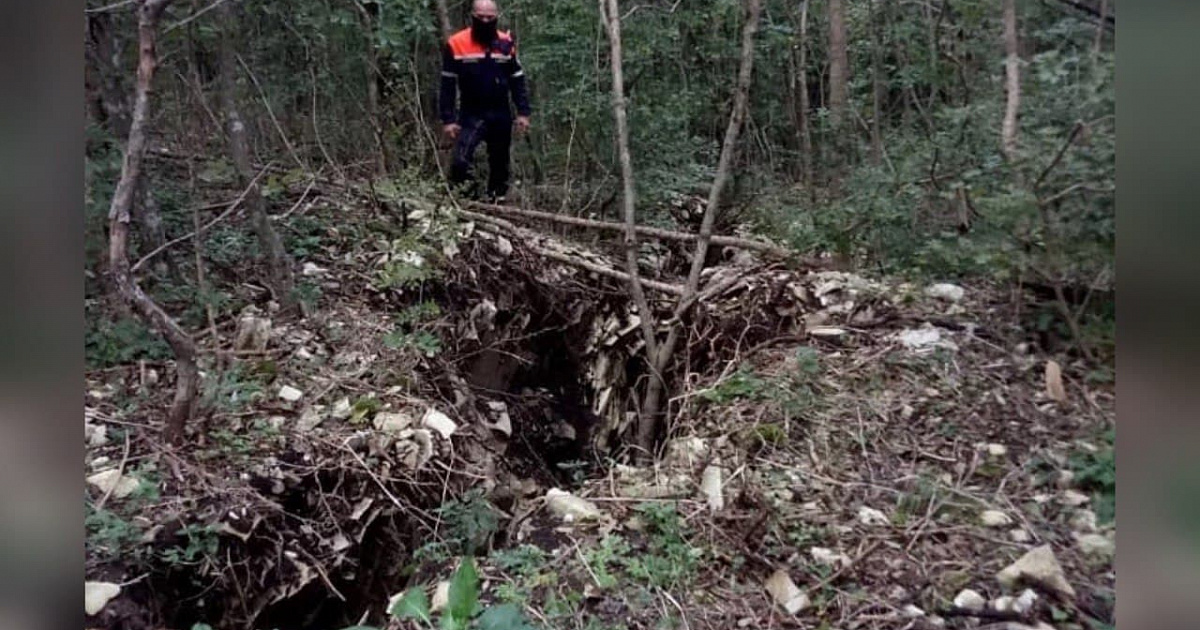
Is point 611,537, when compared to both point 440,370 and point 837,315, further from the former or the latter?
point 837,315

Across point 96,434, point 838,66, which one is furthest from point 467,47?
point 96,434

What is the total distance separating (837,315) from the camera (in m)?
3.00

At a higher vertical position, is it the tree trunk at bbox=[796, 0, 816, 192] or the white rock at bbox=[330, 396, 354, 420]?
the tree trunk at bbox=[796, 0, 816, 192]

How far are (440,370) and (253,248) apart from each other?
96 cm

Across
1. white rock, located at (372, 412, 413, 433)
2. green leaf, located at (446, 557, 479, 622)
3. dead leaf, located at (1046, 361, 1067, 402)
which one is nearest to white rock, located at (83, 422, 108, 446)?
white rock, located at (372, 412, 413, 433)

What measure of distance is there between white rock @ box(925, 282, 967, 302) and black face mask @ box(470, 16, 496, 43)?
5.94 ft

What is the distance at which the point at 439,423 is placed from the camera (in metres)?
2.82

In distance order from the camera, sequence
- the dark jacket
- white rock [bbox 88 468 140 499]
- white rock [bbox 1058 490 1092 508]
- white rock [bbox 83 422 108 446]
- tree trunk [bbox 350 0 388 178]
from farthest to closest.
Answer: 1. tree trunk [bbox 350 0 388 178]
2. the dark jacket
3. white rock [bbox 83 422 108 446]
4. white rock [bbox 88 468 140 499]
5. white rock [bbox 1058 490 1092 508]

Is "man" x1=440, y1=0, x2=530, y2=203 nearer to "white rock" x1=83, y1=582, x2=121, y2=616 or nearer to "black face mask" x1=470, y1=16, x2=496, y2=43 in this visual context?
"black face mask" x1=470, y1=16, x2=496, y2=43

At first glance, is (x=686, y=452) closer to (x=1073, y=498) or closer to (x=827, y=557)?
(x=827, y=557)

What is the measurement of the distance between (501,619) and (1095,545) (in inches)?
51.6

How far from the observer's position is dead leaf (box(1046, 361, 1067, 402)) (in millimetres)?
2027
